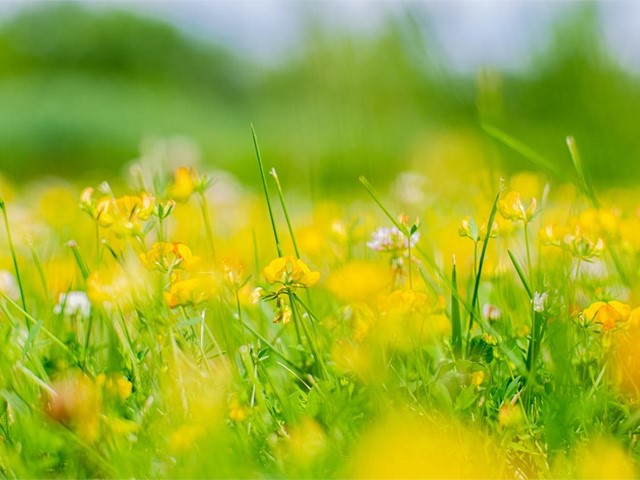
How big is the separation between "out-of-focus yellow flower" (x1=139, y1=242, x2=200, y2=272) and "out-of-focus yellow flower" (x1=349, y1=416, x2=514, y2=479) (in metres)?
0.34

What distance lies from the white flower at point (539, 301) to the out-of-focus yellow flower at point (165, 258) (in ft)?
1.48

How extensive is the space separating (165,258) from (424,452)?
468 mm

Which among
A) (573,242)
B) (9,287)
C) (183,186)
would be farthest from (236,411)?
(9,287)

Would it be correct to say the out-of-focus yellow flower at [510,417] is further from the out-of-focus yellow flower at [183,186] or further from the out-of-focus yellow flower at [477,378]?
the out-of-focus yellow flower at [183,186]

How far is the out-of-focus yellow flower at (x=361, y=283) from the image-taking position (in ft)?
3.93

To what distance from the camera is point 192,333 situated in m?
1.14

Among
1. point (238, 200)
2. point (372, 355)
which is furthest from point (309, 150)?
point (238, 200)

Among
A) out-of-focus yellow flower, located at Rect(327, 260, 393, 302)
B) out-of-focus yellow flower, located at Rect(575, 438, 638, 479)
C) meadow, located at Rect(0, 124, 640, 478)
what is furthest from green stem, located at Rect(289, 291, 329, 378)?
out-of-focus yellow flower, located at Rect(575, 438, 638, 479)

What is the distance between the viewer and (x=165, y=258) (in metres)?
1.09

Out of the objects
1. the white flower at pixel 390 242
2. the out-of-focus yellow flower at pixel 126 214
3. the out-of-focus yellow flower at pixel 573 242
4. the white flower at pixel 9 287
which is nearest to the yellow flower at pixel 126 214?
the out-of-focus yellow flower at pixel 126 214

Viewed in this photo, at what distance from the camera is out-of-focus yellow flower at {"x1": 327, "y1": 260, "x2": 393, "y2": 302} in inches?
47.1

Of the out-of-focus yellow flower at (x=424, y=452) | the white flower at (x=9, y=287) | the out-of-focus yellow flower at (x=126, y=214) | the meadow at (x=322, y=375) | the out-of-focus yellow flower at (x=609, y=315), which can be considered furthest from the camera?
the white flower at (x=9, y=287)

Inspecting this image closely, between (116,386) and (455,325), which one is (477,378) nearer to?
(455,325)

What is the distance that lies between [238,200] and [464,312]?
2486mm
